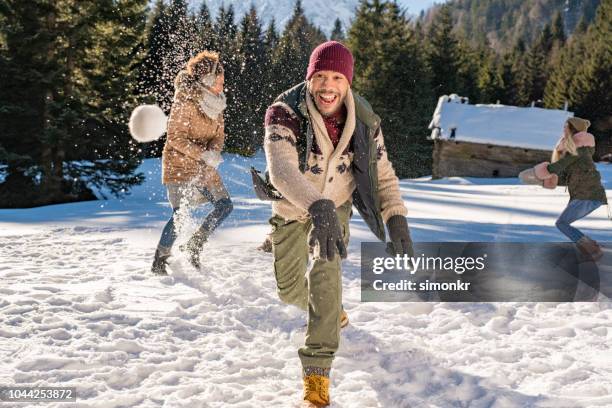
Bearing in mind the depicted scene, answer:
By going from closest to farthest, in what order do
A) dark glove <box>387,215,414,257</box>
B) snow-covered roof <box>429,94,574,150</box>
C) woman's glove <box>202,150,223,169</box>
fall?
1. dark glove <box>387,215,414,257</box>
2. woman's glove <box>202,150,223,169</box>
3. snow-covered roof <box>429,94,574,150</box>

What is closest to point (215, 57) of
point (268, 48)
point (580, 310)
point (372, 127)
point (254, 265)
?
point (254, 265)

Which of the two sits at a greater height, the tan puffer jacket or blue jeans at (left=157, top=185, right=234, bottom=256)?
the tan puffer jacket

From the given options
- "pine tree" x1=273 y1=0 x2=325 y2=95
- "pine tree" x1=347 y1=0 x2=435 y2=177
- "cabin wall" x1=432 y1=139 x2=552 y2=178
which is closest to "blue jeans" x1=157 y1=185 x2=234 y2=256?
"cabin wall" x1=432 y1=139 x2=552 y2=178

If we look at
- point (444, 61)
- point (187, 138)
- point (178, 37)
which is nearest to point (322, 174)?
point (187, 138)

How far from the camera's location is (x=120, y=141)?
16359 millimetres

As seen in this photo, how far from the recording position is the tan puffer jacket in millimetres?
4934

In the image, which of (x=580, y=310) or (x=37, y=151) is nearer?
(x=580, y=310)

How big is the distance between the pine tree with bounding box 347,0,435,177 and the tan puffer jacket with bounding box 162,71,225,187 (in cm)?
3104

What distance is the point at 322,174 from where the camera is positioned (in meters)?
2.72

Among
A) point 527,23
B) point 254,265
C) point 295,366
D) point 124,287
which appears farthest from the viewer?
point 527,23

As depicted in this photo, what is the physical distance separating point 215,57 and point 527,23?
143203 millimetres

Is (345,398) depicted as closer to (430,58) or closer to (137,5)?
(137,5)

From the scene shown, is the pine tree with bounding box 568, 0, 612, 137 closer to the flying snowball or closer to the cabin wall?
the cabin wall

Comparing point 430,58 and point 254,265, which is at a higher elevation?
point 430,58
